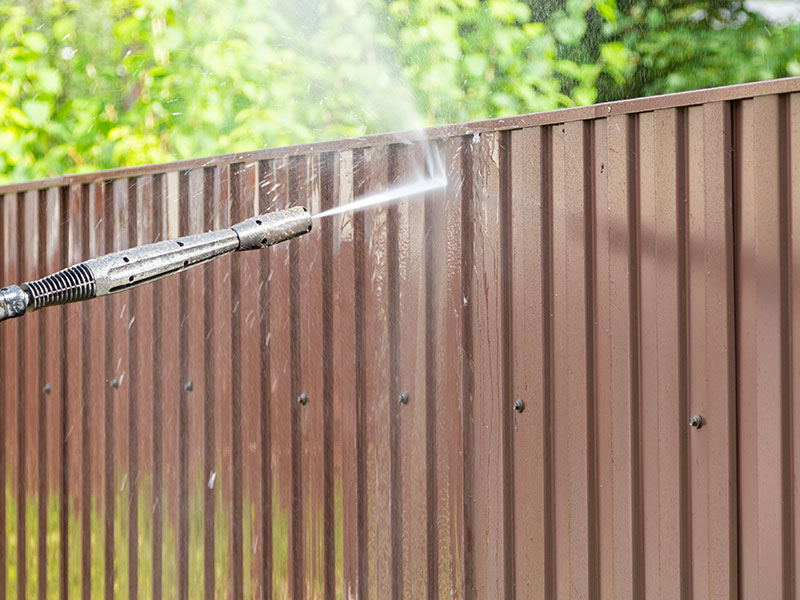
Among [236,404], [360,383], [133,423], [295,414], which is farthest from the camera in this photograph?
[133,423]

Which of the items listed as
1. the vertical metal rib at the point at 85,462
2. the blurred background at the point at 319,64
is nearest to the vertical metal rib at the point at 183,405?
the vertical metal rib at the point at 85,462

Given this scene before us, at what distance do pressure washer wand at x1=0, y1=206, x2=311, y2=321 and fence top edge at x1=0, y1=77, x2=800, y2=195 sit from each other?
139 cm

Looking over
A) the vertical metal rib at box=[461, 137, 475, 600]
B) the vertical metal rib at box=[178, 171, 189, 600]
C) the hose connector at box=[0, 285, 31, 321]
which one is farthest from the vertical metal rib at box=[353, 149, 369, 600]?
the hose connector at box=[0, 285, 31, 321]

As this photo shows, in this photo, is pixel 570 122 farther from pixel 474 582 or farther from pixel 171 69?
pixel 171 69

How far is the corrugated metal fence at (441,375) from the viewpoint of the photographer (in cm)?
283

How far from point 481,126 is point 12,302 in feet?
6.61

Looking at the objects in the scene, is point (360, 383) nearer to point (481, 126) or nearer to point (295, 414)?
point (295, 414)

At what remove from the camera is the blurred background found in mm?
4695

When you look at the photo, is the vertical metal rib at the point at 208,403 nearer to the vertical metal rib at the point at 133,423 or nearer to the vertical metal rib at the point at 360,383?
the vertical metal rib at the point at 133,423

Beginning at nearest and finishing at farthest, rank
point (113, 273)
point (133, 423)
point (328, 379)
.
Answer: point (113, 273) → point (328, 379) → point (133, 423)

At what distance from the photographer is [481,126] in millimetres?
3451

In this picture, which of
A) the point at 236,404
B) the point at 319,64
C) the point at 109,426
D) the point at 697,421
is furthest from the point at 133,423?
the point at 319,64

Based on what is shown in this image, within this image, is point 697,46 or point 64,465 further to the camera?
→ point 64,465

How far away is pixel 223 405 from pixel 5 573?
203 cm
